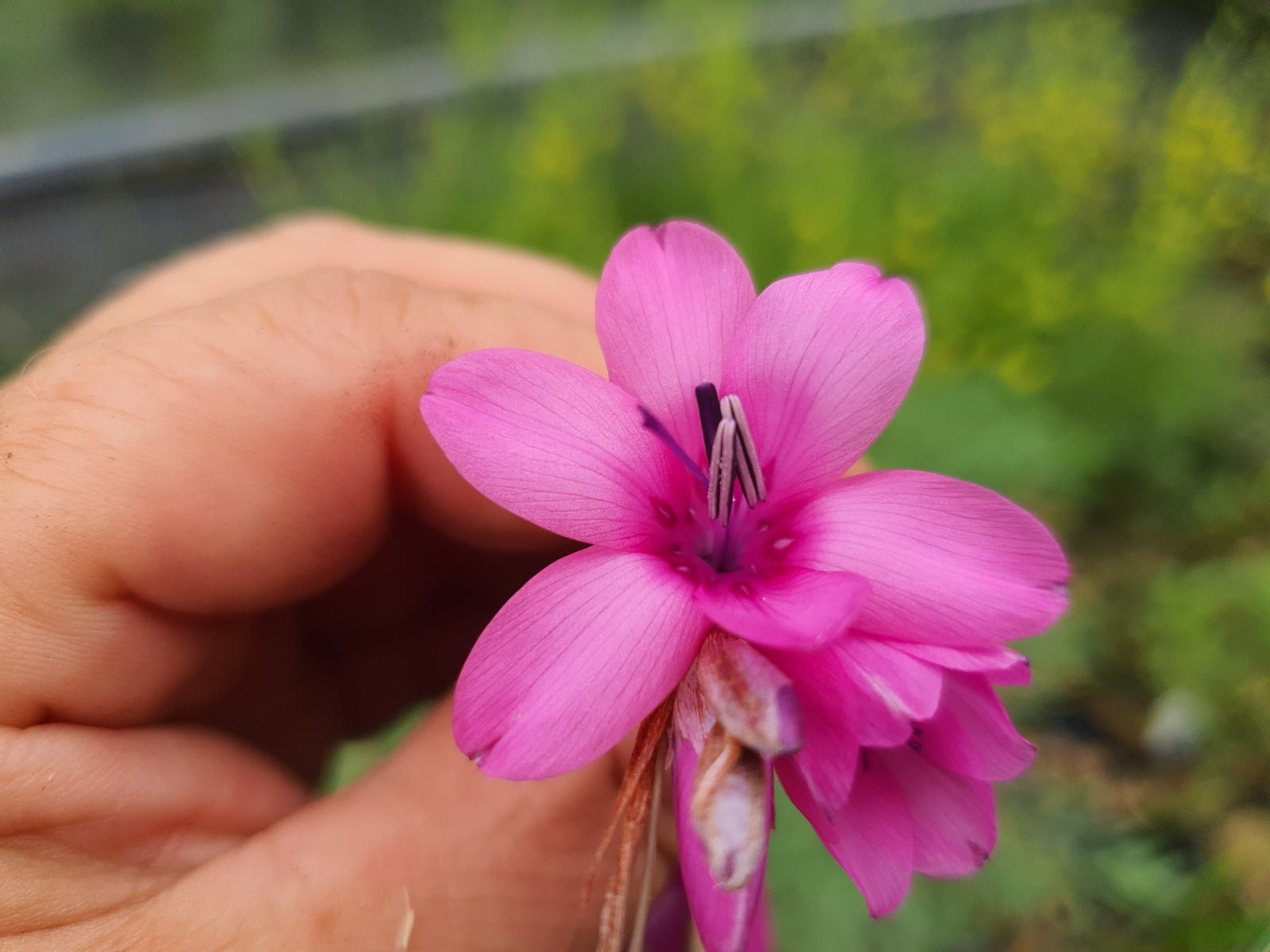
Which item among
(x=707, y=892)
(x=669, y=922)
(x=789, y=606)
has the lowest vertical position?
(x=669, y=922)

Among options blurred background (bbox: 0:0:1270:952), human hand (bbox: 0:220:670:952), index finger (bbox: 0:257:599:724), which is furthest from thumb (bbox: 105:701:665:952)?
blurred background (bbox: 0:0:1270:952)

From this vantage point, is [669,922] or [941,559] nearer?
[941,559]

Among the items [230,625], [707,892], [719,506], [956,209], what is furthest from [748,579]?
[956,209]

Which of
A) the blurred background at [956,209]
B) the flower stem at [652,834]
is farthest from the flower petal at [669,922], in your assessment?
the blurred background at [956,209]

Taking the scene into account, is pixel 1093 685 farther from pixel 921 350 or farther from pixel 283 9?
pixel 283 9

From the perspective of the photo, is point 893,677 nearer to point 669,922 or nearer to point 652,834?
point 652,834

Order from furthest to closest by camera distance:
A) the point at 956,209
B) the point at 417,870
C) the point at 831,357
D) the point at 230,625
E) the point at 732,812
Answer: the point at 956,209
the point at 230,625
the point at 417,870
the point at 831,357
the point at 732,812

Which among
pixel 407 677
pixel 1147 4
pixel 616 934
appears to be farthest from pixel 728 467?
pixel 1147 4
